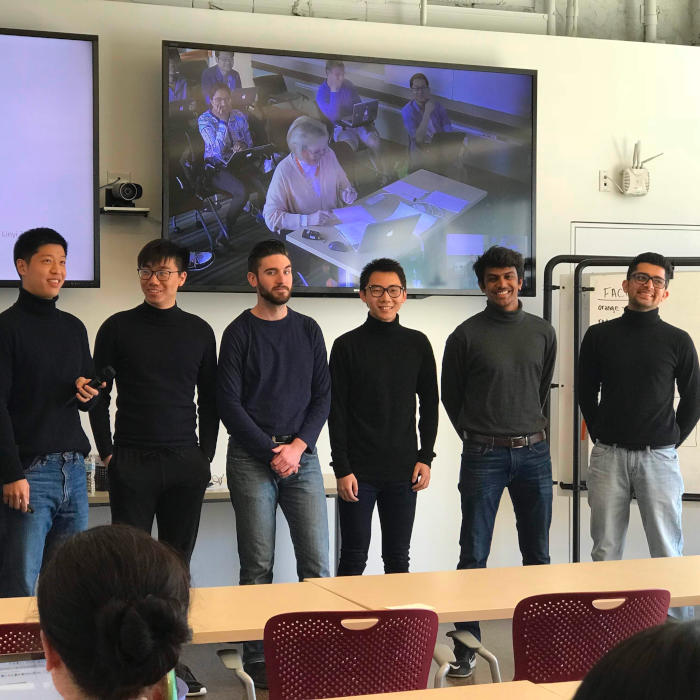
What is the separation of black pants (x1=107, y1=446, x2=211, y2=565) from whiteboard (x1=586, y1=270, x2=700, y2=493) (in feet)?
9.15

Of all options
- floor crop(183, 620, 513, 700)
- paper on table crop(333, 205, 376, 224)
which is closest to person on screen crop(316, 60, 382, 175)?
paper on table crop(333, 205, 376, 224)

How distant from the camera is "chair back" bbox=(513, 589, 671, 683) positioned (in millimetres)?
2240

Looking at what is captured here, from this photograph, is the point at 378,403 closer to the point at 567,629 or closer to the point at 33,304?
the point at 33,304

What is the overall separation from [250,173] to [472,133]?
1.30 meters

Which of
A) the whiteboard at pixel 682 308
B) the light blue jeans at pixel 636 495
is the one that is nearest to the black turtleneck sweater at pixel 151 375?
the light blue jeans at pixel 636 495

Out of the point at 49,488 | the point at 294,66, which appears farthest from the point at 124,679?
the point at 294,66

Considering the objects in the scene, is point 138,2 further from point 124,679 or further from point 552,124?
point 124,679

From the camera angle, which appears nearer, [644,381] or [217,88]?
[644,381]

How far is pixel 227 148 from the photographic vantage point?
5.01 m

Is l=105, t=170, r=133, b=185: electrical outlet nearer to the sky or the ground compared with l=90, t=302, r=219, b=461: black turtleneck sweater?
nearer to the sky

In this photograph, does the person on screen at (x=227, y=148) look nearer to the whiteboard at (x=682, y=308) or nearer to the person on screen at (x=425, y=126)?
the person on screen at (x=425, y=126)

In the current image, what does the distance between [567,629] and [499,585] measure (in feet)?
1.60

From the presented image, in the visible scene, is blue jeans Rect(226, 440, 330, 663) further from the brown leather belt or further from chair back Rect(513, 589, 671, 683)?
chair back Rect(513, 589, 671, 683)

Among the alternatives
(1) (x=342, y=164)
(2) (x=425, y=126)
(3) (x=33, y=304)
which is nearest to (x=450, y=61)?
(2) (x=425, y=126)
